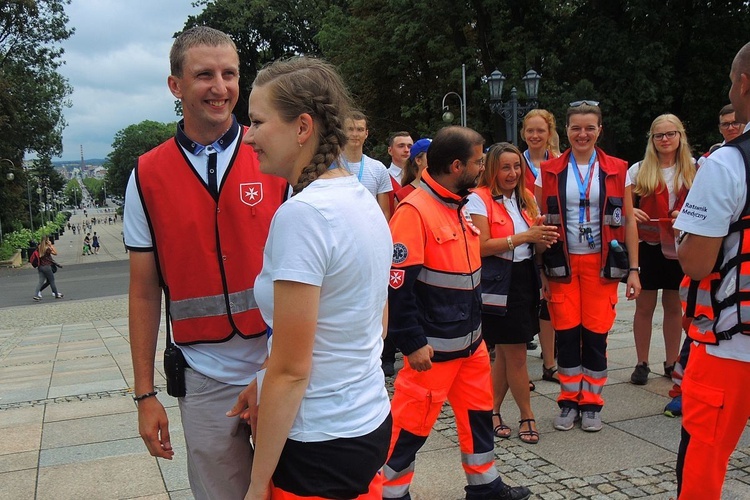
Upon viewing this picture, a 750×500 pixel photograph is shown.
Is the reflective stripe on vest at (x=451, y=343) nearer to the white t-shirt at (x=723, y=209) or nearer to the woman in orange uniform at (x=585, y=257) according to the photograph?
the white t-shirt at (x=723, y=209)

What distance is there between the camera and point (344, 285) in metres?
1.76

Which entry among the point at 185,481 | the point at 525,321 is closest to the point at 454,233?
the point at 525,321

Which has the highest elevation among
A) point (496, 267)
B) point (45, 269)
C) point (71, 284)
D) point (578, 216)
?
point (578, 216)

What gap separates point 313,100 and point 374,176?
4.74 m

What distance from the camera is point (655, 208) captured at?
538 centimetres

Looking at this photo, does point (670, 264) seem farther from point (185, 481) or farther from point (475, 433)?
point (185, 481)

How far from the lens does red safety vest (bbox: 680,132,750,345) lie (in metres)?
2.50

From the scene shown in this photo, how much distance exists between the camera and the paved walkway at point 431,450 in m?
3.91

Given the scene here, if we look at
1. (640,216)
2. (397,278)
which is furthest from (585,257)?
(397,278)

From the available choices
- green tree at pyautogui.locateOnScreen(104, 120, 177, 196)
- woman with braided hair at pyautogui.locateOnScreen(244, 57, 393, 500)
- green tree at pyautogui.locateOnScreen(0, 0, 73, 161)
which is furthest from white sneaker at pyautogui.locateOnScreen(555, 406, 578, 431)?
green tree at pyautogui.locateOnScreen(104, 120, 177, 196)

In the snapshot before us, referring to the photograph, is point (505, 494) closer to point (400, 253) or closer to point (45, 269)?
point (400, 253)

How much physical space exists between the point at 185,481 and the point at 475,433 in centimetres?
186

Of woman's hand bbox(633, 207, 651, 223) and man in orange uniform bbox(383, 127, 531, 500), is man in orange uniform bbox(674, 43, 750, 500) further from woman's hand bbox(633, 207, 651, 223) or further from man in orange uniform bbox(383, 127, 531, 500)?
woman's hand bbox(633, 207, 651, 223)

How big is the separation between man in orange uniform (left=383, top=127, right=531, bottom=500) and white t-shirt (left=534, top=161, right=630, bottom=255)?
52.9 inches
